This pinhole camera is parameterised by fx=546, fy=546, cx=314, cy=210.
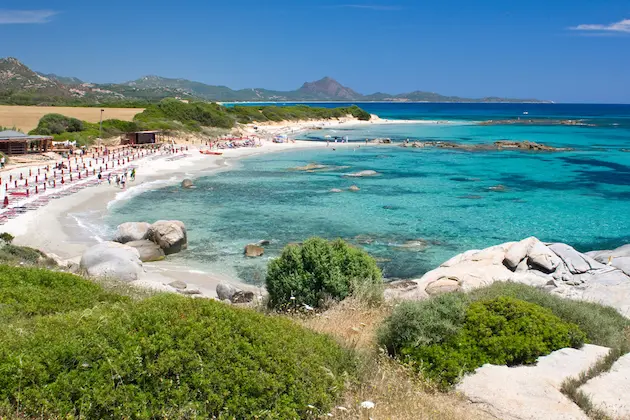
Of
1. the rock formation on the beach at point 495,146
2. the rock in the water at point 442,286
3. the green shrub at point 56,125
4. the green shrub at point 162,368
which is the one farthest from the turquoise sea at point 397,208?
the green shrub at point 56,125

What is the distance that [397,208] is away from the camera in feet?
101

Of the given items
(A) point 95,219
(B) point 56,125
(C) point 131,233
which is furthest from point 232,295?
(B) point 56,125

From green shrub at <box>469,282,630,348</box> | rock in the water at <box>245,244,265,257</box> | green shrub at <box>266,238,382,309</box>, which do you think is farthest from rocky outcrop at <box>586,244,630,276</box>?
rock in the water at <box>245,244,265,257</box>

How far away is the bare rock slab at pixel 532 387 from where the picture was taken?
18.2 ft

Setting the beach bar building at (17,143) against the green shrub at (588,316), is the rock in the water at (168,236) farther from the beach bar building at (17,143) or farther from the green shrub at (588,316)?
the beach bar building at (17,143)

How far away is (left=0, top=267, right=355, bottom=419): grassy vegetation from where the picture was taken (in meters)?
4.57

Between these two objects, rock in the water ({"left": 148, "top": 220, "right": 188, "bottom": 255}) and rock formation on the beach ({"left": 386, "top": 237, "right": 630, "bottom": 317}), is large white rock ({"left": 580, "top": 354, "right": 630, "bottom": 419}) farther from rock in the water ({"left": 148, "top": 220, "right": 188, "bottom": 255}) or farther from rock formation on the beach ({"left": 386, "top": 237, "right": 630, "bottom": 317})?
rock in the water ({"left": 148, "top": 220, "right": 188, "bottom": 255})

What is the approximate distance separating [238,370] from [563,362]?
408 centimetres

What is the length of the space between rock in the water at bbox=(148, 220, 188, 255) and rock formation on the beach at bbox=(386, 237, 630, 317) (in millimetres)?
8753

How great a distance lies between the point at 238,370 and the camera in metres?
4.96

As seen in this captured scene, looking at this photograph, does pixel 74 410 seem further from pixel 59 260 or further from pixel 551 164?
pixel 551 164

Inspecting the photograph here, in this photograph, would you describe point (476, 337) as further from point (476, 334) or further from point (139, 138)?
point (139, 138)

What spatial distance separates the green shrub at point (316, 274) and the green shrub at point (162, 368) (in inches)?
205

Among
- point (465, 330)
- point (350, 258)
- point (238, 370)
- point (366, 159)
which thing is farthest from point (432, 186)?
point (238, 370)
